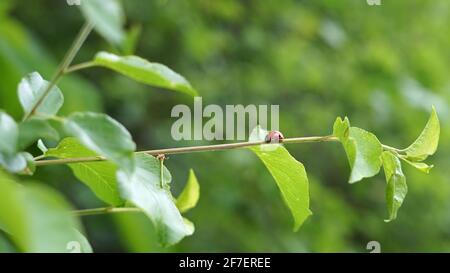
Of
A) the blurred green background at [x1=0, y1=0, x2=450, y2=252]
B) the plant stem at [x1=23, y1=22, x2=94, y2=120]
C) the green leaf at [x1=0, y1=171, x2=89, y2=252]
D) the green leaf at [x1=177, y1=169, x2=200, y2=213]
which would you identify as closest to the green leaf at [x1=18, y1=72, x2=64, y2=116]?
the plant stem at [x1=23, y1=22, x2=94, y2=120]

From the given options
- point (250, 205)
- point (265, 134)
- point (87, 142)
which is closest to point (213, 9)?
point (250, 205)

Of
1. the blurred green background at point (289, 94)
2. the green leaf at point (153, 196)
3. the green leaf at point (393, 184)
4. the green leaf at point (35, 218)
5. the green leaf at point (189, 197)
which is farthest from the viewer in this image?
the blurred green background at point (289, 94)

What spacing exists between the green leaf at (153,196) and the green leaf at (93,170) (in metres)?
0.04

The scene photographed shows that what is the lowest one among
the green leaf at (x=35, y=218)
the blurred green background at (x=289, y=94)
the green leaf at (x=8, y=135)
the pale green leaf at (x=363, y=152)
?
the green leaf at (x=35, y=218)

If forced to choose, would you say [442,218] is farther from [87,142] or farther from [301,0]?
[87,142]

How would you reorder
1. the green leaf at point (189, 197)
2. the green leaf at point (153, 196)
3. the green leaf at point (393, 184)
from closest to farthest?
the green leaf at point (153, 196) < the green leaf at point (393, 184) < the green leaf at point (189, 197)

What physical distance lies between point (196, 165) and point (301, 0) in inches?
27.5

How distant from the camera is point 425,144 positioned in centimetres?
60

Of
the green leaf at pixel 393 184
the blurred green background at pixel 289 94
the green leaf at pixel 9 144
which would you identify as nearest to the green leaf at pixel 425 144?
the green leaf at pixel 393 184

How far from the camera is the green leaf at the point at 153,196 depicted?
454 millimetres

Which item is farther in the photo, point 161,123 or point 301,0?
point 301,0

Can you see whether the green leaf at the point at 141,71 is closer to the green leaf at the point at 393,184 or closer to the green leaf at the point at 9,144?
the green leaf at the point at 9,144

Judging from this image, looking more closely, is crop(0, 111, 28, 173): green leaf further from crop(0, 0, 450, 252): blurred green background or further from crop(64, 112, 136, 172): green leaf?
crop(0, 0, 450, 252): blurred green background

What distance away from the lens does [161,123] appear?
233cm
